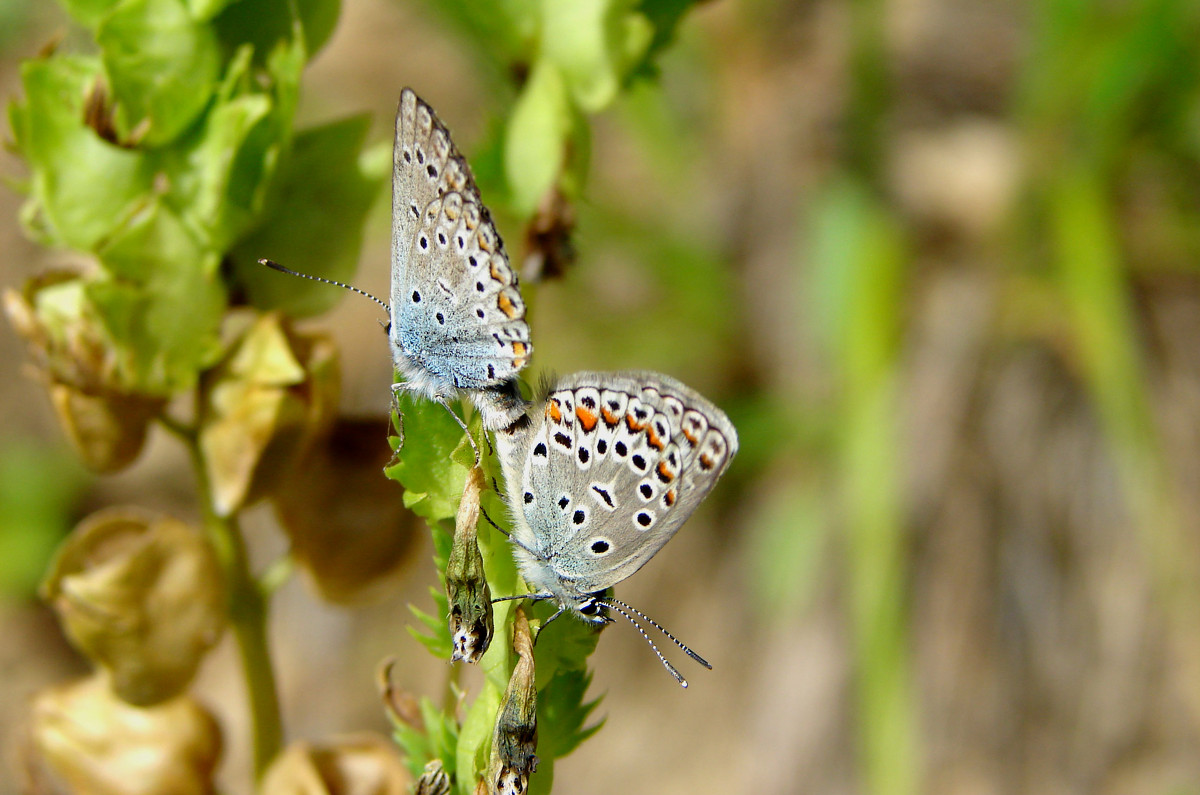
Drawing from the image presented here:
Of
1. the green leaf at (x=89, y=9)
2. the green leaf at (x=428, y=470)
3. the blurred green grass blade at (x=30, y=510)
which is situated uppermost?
the green leaf at (x=89, y=9)

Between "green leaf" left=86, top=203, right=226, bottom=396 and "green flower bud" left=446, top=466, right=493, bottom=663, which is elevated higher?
"green leaf" left=86, top=203, right=226, bottom=396

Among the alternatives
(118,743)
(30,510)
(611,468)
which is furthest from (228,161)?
(30,510)

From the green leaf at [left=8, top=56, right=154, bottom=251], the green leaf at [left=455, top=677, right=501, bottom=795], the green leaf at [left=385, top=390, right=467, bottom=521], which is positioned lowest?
the green leaf at [left=455, top=677, right=501, bottom=795]

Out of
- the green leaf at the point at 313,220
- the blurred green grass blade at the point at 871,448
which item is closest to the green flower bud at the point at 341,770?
the green leaf at the point at 313,220

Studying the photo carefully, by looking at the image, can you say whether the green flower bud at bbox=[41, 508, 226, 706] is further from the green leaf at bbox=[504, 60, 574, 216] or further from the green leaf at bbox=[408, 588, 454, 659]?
the green leaf at bbox=[504, 60, 574, 216]

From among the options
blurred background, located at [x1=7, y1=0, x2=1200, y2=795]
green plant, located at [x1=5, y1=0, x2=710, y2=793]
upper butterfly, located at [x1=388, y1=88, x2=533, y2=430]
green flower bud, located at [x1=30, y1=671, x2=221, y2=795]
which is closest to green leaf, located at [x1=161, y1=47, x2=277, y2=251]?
green plant, located at [x1=5, y1=0, x2=710, y2=793]

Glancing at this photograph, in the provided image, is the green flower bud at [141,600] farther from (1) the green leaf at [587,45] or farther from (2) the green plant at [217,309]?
Answer: (1) the green leaf at [587,45]
